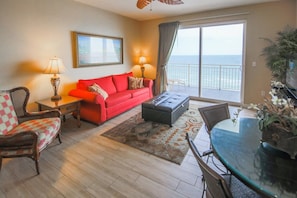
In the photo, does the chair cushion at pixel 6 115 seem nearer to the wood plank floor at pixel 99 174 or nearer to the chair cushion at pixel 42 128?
the chair cushion at pixel 42 128

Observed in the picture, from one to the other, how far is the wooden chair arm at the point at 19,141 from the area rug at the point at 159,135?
1.24 m

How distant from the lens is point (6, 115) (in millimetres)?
2494

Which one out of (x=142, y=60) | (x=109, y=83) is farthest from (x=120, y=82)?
(x=142, y=60)

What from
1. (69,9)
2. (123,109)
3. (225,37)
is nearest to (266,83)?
(225,37)

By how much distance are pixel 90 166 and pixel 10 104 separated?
1529 millimetres

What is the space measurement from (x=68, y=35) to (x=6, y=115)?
6.88ft

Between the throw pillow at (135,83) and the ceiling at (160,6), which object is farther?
the throw pillow at (135,83)

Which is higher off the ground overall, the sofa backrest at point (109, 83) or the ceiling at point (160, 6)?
the ceiling at point (160, 6)

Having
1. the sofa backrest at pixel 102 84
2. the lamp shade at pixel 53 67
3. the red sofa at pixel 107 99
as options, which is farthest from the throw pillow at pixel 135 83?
the lamp shade at pixel 53 67

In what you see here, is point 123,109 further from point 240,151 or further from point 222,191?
point 222,191

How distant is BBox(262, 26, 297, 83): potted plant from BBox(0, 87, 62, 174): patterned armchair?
4310 millimetres

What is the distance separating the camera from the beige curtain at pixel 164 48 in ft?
17.6

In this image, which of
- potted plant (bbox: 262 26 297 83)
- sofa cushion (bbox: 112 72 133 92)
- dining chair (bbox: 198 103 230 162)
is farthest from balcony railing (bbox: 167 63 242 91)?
dining chair (bbox: 198 103 230 162)

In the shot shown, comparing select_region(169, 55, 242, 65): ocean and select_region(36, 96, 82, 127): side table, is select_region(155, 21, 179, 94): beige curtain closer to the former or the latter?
select_region(169, 55, 242, 65): ocean
